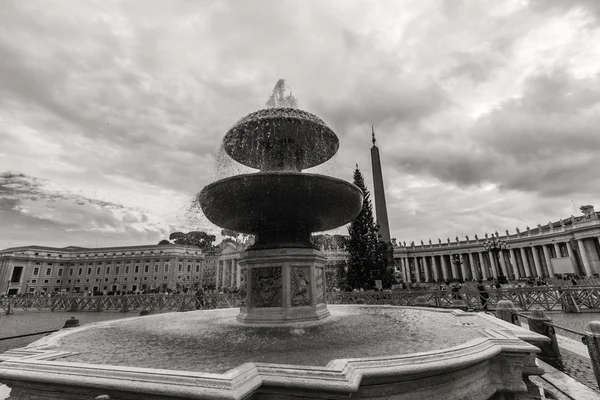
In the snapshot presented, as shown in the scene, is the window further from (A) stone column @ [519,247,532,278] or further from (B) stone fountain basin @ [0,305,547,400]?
(A) stone column @ [519,247,532,278]

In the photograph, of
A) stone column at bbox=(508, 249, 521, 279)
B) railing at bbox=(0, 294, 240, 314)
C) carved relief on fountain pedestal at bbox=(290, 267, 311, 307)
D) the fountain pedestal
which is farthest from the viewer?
stone column at bbox=(508, 249, 521, 279)

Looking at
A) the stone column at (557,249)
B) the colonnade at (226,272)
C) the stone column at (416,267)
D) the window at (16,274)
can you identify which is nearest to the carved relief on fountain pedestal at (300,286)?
the stone column at (557,249)

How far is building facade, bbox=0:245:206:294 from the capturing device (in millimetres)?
79938

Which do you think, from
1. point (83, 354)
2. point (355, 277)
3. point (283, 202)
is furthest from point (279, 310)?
point (355, 277)

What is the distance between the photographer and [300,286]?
6980 millimetres

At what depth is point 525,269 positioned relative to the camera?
70500 mm

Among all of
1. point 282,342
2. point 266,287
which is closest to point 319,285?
point 266,287

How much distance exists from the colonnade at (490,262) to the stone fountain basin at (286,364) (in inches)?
2317

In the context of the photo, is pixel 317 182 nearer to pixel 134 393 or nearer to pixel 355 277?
pixel 134 393

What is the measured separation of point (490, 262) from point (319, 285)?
268 ft

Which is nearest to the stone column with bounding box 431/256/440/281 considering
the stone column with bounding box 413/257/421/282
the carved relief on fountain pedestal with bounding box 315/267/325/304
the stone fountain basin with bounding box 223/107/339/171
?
the stone column with bounding box 413/257/421/282

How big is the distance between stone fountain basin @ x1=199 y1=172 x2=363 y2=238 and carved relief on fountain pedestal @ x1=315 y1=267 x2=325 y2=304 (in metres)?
1.12

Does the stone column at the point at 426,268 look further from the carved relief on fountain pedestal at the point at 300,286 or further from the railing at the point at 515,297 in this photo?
the carved relief on fountain pedestal at the point at 300,286

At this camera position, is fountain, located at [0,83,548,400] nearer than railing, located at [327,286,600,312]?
Yes
